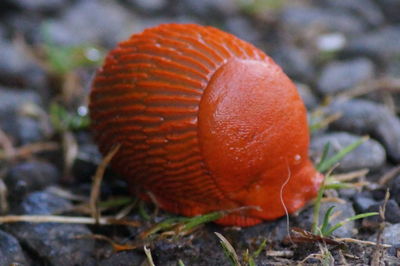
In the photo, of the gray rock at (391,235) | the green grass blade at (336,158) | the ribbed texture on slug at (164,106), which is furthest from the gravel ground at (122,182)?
the ribbed texture on slug at (164,106)

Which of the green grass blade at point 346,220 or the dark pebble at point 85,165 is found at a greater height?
the green grass blade at point 346,220

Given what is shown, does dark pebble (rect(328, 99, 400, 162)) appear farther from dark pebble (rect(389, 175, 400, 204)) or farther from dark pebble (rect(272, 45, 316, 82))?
dark pebble (rect(272, 45, 316, 82))

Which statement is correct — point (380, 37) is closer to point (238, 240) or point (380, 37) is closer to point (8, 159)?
point (238, 240)

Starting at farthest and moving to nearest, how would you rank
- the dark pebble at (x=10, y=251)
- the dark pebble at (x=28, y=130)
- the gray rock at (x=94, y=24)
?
the gray rock at (x=94, y=24) < the dark pebble at (x=28, y=130) < the dark pebble at (x=10, y=251)

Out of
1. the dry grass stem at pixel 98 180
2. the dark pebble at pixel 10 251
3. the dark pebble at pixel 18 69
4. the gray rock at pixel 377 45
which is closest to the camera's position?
the dark pebble at pixel 10 251

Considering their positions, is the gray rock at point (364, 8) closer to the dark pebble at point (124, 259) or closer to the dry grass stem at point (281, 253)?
the dry grass stem at point (281, 253)

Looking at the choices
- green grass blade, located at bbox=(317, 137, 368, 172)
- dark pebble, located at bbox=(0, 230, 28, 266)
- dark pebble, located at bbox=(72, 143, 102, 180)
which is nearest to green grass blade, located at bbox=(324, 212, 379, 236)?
green grass blade, located at bbox=(317, 137, 368, 172)
